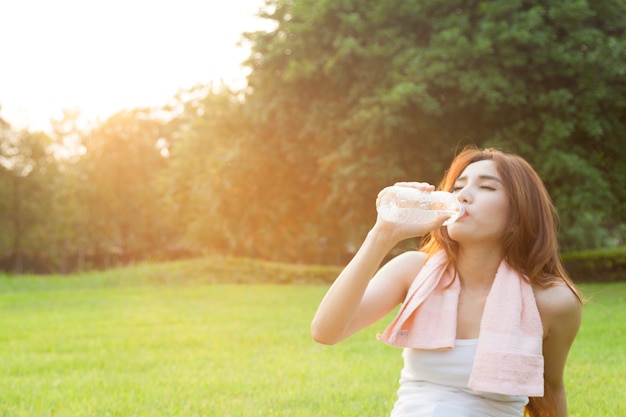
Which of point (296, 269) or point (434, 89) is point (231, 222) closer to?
point (296, 269)

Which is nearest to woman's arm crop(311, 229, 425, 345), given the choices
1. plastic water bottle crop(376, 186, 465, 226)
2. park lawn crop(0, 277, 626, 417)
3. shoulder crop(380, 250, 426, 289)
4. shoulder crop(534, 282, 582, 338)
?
shoulder crop(380, 250, 426, 289)

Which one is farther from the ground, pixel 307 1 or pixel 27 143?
pixel 307 1

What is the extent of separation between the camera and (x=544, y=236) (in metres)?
3.14

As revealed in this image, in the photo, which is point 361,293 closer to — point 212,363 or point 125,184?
point 212,363

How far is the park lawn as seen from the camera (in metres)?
5.56

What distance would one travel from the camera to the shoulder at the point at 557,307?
3115 mm

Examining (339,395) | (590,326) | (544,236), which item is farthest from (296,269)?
(544,236)

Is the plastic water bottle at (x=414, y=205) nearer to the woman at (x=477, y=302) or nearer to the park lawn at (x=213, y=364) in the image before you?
the woman at (x=477, y=302)

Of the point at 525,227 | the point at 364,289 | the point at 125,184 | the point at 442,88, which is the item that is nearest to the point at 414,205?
the point at 364,289

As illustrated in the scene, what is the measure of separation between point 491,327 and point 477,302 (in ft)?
0.77

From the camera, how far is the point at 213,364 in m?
7.64

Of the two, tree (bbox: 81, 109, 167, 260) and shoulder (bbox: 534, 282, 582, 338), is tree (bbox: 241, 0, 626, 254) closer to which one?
shoulder (bbox: 534, 282, 582, 338)

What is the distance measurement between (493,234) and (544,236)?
9.5 inches

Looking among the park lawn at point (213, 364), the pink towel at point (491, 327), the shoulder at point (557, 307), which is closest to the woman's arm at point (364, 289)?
the pink towel at point (491, 327)
